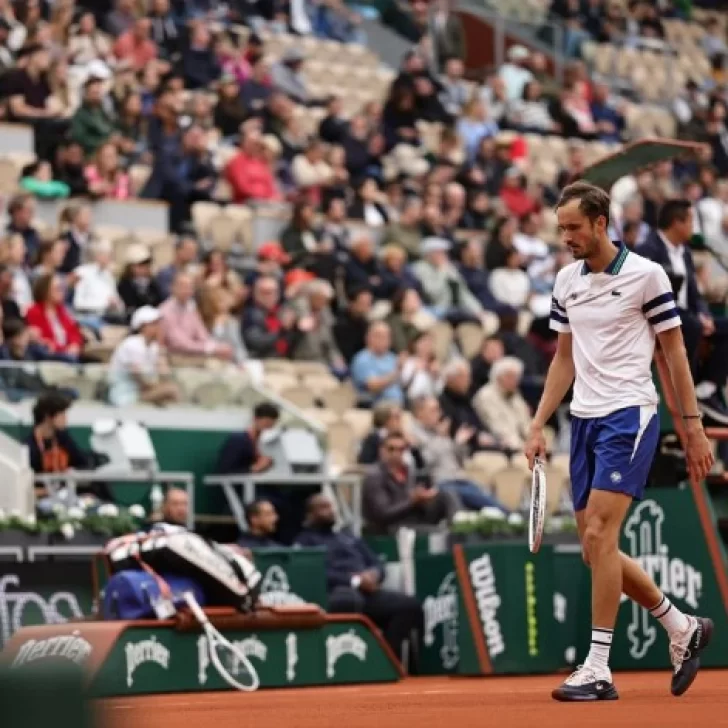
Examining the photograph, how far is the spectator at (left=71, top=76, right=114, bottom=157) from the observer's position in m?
19.8

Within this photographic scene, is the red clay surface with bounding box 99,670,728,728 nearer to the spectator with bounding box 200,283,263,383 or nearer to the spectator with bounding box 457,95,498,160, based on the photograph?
the spectator with bounding box 200,283,263,383

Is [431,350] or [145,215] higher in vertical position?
[145,215]

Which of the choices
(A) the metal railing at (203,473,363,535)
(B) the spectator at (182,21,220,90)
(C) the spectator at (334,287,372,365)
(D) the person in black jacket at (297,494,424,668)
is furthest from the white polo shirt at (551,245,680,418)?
(B) the spectator at (182,21,220,90)

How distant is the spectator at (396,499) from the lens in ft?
50.5

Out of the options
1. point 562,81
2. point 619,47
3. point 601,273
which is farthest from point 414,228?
point 601,273

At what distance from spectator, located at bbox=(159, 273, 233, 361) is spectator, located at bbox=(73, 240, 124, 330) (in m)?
0.53

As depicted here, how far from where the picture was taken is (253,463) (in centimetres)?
1594

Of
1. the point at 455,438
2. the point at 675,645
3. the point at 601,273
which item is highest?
the point at 601,273

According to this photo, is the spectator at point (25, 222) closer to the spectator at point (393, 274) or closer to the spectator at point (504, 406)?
the spectator at point (393, 274)

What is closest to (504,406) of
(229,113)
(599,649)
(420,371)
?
(420,371)

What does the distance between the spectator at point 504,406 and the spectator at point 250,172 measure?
3.65 meters

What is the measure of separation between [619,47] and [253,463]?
18.2 m

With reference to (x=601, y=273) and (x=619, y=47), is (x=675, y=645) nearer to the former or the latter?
(x=601, y=273)

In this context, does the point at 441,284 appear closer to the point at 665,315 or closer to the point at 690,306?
the point at 690,306
